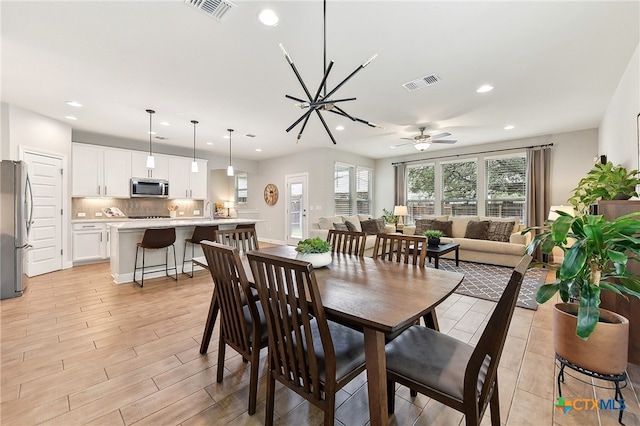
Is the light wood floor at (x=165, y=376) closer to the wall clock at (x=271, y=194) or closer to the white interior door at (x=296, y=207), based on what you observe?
the white interior door at (x=296, y=207)

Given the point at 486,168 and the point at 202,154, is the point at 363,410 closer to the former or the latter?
the point at 486,168

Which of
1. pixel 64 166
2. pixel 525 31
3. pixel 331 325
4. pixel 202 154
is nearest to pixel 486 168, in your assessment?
pixel 525 31

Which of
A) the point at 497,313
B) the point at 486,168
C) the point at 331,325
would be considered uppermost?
the point at 486,168

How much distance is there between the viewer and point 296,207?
7.78 meters

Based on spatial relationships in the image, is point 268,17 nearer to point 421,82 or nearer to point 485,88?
point 421,82

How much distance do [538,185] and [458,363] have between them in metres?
6.10

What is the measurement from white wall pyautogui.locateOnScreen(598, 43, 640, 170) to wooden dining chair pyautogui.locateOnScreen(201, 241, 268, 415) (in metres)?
3.74

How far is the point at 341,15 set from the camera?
2148mm

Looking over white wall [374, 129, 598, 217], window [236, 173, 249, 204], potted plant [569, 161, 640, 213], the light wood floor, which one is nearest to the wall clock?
window [236, 173, 249, 204]

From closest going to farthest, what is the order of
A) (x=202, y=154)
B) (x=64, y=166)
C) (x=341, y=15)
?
(x=341, y=15) → (x=64, y=166) → (x=202, y=154)

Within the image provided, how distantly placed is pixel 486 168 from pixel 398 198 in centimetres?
229

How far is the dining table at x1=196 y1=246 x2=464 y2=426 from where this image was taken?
1.11 meters

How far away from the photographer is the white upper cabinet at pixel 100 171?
5285 millimetres

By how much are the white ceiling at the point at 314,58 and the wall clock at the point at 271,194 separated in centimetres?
369
